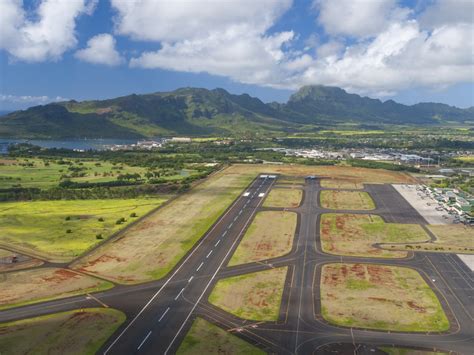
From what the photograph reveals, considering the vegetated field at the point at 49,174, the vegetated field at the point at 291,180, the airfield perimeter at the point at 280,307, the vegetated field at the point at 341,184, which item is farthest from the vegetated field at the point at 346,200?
the vegetated field at the point at 49,174

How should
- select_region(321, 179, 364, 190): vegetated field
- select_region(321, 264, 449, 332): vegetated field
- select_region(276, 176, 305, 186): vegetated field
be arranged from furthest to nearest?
select_region(276, 176, 305, 186): vegetated field
select_region(321, 179, 364, 190): vegetated field
select_region(321, 264, 449, 332): vegetated field

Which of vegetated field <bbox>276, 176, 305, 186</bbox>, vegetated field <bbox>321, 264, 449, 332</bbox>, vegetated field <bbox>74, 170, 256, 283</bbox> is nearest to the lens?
vegetated field <bbox>321, 264, 449, 332</bbox>

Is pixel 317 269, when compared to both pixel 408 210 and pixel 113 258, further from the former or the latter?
pixel 408 210

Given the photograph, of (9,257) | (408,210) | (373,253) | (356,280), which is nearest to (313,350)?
(356,280)

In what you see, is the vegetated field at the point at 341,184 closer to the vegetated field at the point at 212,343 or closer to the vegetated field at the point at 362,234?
the vegetated field at the point at 362,234

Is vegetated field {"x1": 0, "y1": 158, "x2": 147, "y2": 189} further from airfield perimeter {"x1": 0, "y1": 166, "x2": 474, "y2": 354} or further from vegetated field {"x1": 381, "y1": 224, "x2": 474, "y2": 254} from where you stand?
A: vegetated field {"x1": 381, "y1": 224, "x2": 474, "y2": 254}

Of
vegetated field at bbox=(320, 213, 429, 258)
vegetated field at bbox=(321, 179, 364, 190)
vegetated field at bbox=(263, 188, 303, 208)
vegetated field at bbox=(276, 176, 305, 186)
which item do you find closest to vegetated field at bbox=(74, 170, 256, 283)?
vegetated field at bbox=(263, 188, 303, 208)
